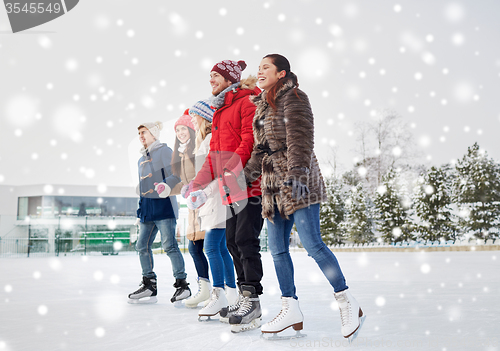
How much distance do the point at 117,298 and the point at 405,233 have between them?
68.4 feet

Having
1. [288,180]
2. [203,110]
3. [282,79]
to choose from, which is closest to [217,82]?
[203,110]

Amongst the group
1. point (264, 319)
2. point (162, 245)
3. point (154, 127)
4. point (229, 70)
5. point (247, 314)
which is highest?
point (229, 70)

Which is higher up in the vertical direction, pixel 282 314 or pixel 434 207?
pixel 434 207

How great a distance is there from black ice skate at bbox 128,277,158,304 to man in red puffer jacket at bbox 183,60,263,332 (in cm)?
121

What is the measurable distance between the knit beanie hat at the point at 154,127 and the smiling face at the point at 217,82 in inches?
47.1

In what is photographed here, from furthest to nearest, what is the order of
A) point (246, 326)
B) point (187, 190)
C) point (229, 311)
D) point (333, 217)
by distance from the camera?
point (333, 217), point (187, 190), point (229, 311), point (246, 326)

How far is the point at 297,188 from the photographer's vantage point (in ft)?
7.20

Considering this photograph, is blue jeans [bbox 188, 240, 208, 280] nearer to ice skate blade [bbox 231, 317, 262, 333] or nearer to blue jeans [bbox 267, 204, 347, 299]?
ice skate blade [bbox 231, 317, 262, 333]

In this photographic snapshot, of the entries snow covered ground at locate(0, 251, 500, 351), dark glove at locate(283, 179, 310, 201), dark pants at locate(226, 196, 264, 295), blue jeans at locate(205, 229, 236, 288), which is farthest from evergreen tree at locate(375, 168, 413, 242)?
dark glove at locate(283, 179, 310, 201)

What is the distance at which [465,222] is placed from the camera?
66.3ft

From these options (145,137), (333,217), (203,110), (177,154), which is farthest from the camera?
(333,217)

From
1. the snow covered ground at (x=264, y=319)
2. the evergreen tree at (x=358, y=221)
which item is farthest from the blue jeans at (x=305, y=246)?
the evergreen tree at (x=358, y=221)

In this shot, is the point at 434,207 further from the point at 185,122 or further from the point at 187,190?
Result: the point at 187,190

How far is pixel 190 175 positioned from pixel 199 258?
0.70 meters
